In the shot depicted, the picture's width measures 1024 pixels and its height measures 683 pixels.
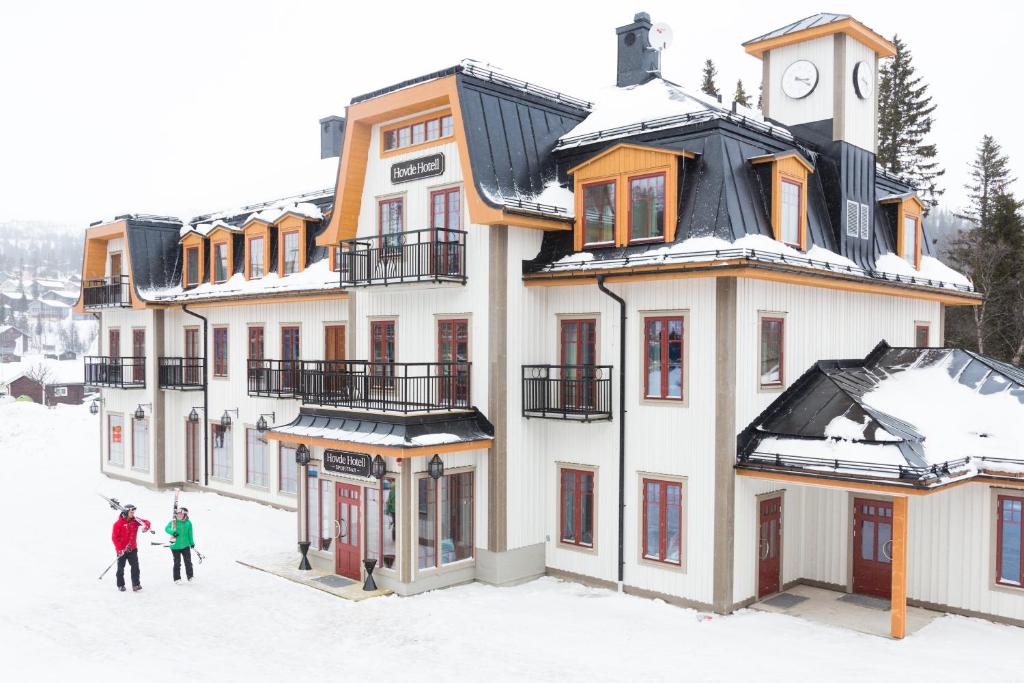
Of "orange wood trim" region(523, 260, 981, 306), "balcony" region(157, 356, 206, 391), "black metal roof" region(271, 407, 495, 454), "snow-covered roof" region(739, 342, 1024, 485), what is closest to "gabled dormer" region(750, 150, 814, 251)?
"orange wood trim" region(523, 260, 981, 306)

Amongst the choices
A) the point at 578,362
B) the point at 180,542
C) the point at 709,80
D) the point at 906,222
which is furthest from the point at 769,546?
the point at 709,80

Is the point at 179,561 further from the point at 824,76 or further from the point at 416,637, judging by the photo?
the point at 824,76

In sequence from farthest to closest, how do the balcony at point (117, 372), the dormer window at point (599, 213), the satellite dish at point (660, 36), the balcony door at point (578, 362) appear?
the balcony at point (117, 372), the satellite dish at point (660, 36), the dormer window at point (599, 213), the balcony door at point (578, 362)

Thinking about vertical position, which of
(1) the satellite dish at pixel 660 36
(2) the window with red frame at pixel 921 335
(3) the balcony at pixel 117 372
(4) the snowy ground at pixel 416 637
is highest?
(1) the satellite dish at pixel 660 36

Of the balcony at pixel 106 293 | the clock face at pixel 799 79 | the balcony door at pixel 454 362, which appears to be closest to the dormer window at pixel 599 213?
the balcony door at pixel 454 362

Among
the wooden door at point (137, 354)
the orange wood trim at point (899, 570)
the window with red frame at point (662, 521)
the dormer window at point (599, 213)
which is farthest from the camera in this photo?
the wooden door at point (137, 354)

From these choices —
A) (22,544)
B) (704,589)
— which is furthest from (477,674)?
(22,544)

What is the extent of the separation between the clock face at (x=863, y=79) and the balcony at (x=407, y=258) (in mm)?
9758

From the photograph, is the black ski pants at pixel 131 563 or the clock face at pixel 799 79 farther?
the clock face at pixel 799 79

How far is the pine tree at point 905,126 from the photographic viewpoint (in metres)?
43.3

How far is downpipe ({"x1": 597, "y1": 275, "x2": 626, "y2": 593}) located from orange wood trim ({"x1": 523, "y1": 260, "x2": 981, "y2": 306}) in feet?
1.90

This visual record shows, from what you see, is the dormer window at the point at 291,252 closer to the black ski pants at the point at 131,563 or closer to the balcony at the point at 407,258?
the balcony at the point at 407,258

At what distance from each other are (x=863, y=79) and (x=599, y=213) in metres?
7.59

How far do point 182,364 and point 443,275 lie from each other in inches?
573
